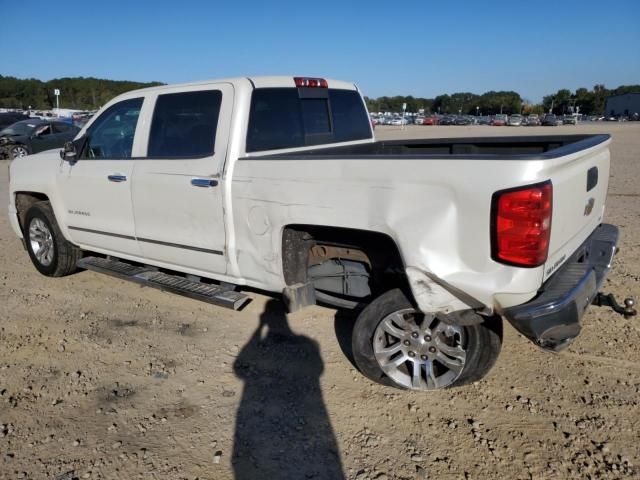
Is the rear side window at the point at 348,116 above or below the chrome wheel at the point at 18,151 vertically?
above

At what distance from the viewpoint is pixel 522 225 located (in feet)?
8.64

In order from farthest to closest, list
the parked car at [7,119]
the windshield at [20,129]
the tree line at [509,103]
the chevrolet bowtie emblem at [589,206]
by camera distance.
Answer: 1. the tree line at [509,103]
2. the parked car at [7,119]
3. the windshield at [20,129]
4. the chevrolet bowtie emblem at [589,206]

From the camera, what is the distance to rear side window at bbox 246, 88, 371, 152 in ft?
13.2

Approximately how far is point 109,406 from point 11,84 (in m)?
121

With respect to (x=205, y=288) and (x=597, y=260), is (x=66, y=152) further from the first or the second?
(x=597, y=260)

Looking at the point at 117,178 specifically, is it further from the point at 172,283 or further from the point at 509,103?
the point at 509,103

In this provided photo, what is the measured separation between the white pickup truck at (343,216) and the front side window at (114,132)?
18mm

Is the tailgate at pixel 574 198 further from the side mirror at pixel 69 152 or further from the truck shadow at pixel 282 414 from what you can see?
the side mirror at pixel 69 152

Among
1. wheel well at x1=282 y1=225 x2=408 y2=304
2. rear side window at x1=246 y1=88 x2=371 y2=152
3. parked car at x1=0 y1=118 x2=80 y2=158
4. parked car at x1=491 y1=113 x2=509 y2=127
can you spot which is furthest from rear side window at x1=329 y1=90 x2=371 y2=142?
parked car at x1=491 y1=113 x2=509 y2=127

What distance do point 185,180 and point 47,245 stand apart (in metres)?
2.70

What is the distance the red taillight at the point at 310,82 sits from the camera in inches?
178

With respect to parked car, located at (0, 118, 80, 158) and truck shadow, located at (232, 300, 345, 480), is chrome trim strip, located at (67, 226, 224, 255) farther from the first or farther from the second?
parked car, located at (0, 118, 80, 158)

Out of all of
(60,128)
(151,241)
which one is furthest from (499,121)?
(151,241)

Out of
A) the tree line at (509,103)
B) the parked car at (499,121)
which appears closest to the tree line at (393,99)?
the tree line at (509,103)
